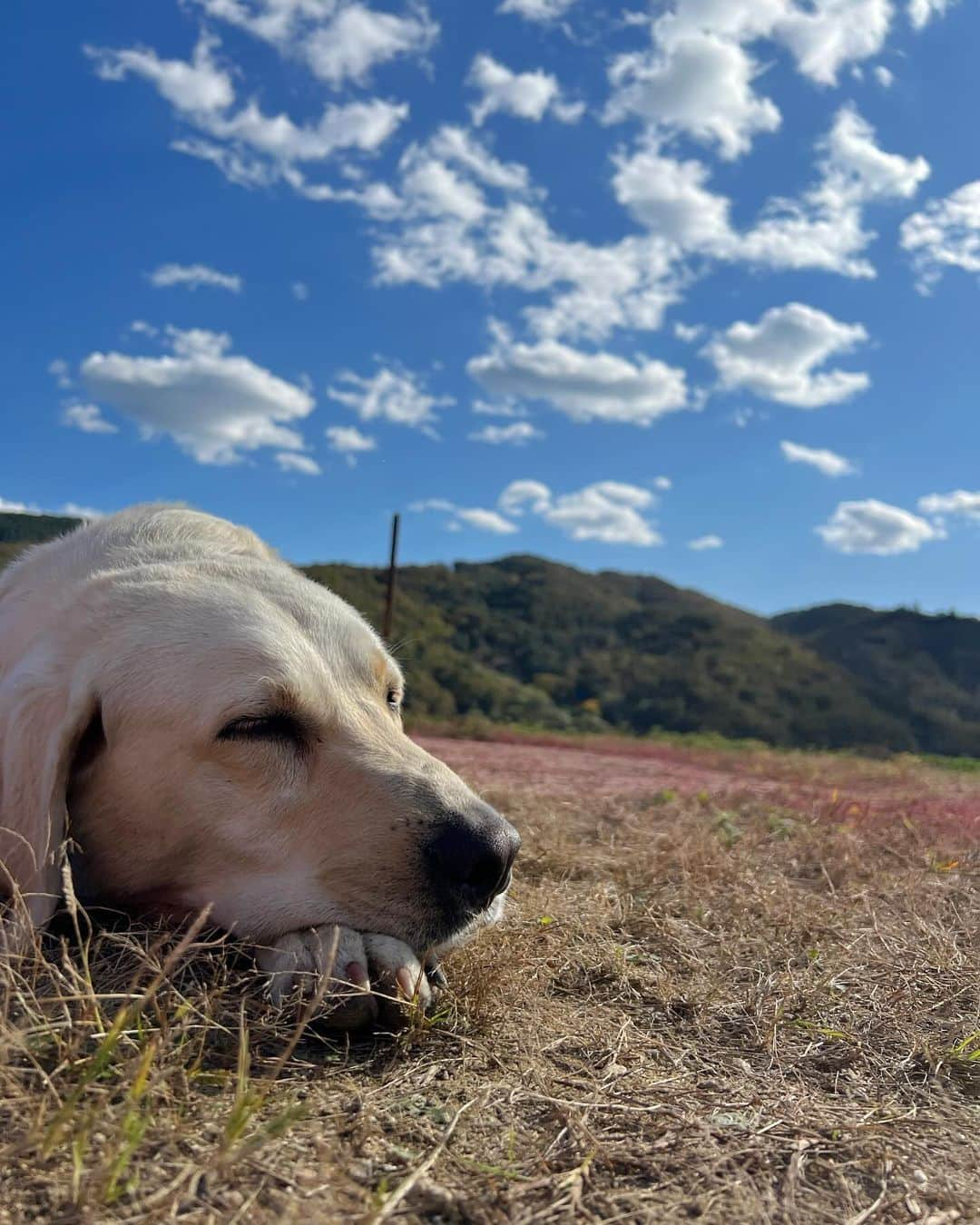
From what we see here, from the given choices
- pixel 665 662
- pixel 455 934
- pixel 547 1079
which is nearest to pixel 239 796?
pixel 455 934

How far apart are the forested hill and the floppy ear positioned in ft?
72.8

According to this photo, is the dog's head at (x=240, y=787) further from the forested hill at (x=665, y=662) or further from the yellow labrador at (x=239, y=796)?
the forested hill at (x=665, y=662)

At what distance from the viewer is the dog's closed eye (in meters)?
2.63

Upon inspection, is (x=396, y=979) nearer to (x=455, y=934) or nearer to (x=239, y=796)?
(x=455, y=934)

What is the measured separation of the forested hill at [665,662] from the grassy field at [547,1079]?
22.1 m

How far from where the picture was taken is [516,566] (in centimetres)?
6481

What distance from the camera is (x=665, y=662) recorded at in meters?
49.1

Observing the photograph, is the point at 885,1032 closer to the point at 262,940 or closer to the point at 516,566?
the point at 262,940

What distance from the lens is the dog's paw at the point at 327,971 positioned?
224 centimetres

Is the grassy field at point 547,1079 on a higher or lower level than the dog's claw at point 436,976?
lower

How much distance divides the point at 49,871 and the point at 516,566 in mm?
62435

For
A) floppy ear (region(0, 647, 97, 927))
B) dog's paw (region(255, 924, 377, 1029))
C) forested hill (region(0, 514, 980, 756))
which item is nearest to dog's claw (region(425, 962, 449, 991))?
dog's paw (region(255, 924, 377, 1029))

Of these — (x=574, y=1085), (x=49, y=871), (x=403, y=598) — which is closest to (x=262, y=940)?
(x=49, y=871)

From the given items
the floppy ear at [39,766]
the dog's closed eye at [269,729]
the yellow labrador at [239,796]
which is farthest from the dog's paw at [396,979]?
the floppy ear at [39,766]
